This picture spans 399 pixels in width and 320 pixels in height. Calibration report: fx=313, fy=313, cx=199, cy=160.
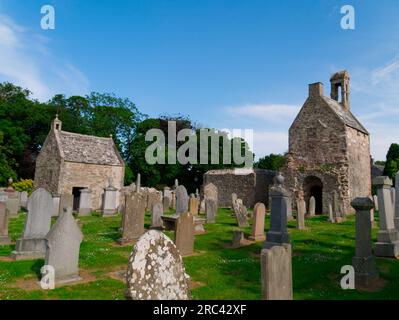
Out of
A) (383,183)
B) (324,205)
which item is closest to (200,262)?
(383,183)

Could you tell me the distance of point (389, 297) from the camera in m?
5.95

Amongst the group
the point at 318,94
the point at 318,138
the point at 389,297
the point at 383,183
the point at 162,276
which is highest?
the point at 318,94

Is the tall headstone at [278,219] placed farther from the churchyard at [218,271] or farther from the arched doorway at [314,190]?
the arched doorway at [314,190]

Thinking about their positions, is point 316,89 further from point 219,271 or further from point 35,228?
point 35,228

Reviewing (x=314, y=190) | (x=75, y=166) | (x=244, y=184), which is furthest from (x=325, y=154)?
(x=75, y=166)

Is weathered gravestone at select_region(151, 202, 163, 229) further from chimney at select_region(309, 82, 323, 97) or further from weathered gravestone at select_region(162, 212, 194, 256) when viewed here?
chimney at select_region(309, 82, 323, 97)

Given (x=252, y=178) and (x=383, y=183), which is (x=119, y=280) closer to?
(x=383, y=183)

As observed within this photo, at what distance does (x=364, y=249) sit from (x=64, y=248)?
21.7 feet

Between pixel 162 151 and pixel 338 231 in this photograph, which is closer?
pixel 338 231

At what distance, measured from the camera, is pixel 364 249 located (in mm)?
6961

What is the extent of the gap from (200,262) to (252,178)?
19.2 m

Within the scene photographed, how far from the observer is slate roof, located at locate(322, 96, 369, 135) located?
22.5 metres

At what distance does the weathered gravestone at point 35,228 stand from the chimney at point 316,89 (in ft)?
66.1
